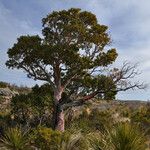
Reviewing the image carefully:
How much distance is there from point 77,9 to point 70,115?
29.3 feet

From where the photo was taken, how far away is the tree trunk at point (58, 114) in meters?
27.9

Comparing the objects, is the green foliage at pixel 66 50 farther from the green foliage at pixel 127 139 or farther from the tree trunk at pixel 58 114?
the green foliage at pixel 127 139

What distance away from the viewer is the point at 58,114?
92.7ft

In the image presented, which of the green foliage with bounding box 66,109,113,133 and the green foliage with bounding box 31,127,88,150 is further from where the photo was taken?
the green foliage with bounding box 66,109,113,133

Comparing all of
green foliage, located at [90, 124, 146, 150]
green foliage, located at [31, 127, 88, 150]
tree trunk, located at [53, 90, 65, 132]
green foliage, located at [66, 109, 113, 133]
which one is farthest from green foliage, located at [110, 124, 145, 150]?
tree trunk, located at [53, 90, 65, 132]

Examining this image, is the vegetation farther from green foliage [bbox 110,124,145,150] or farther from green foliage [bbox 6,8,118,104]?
green foliage [bbox 110,124,145,150]

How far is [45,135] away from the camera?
22.4 metres

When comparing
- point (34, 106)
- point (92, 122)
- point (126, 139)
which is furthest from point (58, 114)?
point (126, 139)

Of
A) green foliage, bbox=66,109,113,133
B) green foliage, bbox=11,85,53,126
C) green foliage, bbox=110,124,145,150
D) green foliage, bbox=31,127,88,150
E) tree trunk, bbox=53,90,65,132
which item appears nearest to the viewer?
green foliage, bbox=110,124,145,150

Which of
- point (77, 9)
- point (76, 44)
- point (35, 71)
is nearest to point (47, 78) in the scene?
point (35, 71)

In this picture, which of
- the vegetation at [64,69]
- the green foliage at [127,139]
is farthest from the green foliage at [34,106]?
the green foliage at [127,139]

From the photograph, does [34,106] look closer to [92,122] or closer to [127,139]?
[92,122]

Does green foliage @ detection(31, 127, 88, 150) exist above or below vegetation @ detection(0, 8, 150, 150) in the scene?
below

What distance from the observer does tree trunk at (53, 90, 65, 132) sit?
91.7ft
